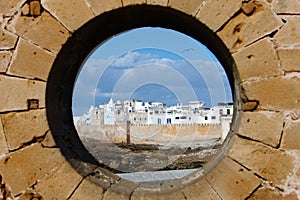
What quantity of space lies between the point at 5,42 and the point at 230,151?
6.30 feet

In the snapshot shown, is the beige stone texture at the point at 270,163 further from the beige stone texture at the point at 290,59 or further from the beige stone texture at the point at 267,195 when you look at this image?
the beige stone texture at the point at 290,59

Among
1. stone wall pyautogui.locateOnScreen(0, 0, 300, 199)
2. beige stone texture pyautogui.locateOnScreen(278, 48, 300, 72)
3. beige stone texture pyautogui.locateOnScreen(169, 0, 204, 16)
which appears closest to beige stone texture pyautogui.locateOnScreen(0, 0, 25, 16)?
stone wall pyautogui.locateOnScreen(0, 0, 300, 199)

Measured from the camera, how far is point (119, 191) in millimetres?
2787

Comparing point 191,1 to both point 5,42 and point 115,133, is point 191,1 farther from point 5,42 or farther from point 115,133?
point 115,133

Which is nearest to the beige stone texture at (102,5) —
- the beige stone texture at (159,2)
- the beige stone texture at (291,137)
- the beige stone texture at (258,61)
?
the beige stone texture at (159,2)

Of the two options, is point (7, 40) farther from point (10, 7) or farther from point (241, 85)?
point (241, 85)

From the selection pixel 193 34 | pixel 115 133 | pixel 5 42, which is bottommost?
pixel 115 133

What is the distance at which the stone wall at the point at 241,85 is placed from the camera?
105 inches

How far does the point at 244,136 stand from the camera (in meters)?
2.71

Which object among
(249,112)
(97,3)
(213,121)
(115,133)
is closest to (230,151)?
(249,112)

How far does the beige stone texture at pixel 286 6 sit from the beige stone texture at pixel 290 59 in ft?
0.97

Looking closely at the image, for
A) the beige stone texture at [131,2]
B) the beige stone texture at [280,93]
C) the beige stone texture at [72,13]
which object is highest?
the beige stone texture at [131,2]

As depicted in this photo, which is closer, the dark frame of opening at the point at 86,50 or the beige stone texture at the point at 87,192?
the beige stone texture at the point at 87,192

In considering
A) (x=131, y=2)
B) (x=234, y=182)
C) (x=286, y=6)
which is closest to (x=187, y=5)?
(x=131, y=2)
